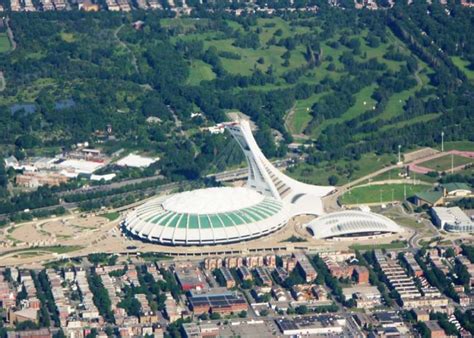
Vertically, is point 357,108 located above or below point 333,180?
below

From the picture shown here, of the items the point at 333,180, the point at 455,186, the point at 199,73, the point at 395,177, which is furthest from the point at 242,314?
the point at 199,73

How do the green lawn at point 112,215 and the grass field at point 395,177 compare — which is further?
the grass field at point 395,177

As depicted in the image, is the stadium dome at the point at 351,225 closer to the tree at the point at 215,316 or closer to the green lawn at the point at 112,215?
the green lawn at the point at 112,215

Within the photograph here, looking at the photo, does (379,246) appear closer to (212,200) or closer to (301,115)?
(212,200)

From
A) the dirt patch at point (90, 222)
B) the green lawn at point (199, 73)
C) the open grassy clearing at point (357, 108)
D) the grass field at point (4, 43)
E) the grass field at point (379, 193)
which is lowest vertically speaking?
the open grassy clearing at point (357, 108)

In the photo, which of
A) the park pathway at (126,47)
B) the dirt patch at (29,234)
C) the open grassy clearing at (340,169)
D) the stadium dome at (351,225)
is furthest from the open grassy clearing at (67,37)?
the stadium dome at (351,225)
